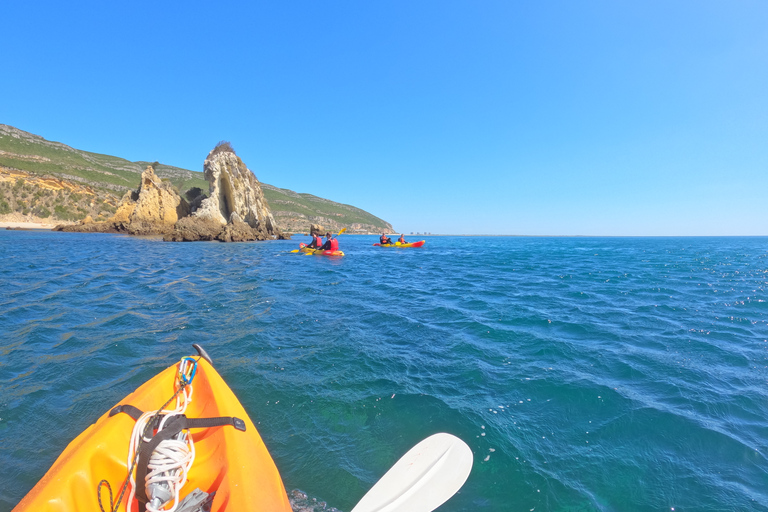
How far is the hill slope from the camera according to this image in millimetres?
52156

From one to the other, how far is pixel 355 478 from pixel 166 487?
1.70 meters

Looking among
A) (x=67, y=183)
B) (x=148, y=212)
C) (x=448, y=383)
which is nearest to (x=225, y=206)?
(x=148, y=212)

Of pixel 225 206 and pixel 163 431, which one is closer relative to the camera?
pixel 163 431

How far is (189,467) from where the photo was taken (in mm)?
2582

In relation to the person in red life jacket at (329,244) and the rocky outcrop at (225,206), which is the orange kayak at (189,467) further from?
the rocky outcrop at (225,206)

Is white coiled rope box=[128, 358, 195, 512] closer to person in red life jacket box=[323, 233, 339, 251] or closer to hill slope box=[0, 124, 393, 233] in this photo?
person in red life jacket box=[323, 233, 339, 251]

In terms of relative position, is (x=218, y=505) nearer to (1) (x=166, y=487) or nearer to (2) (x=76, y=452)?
(1) (x=166, y=487)

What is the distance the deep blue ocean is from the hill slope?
60.7 meters

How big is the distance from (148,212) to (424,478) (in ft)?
164

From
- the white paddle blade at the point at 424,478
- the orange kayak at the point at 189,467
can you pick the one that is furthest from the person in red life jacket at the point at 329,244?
the white paddle blade at the point at 424,478

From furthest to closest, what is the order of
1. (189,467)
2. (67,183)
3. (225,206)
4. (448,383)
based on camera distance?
(67,183) < (225,206) < (448,383) < (189,467)

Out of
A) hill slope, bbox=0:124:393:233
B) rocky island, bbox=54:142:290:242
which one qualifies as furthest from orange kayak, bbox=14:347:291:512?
hill slope, bbox=0:124:393:233

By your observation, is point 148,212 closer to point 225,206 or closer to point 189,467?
point 225,206

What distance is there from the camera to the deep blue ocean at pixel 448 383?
3.23 meters
